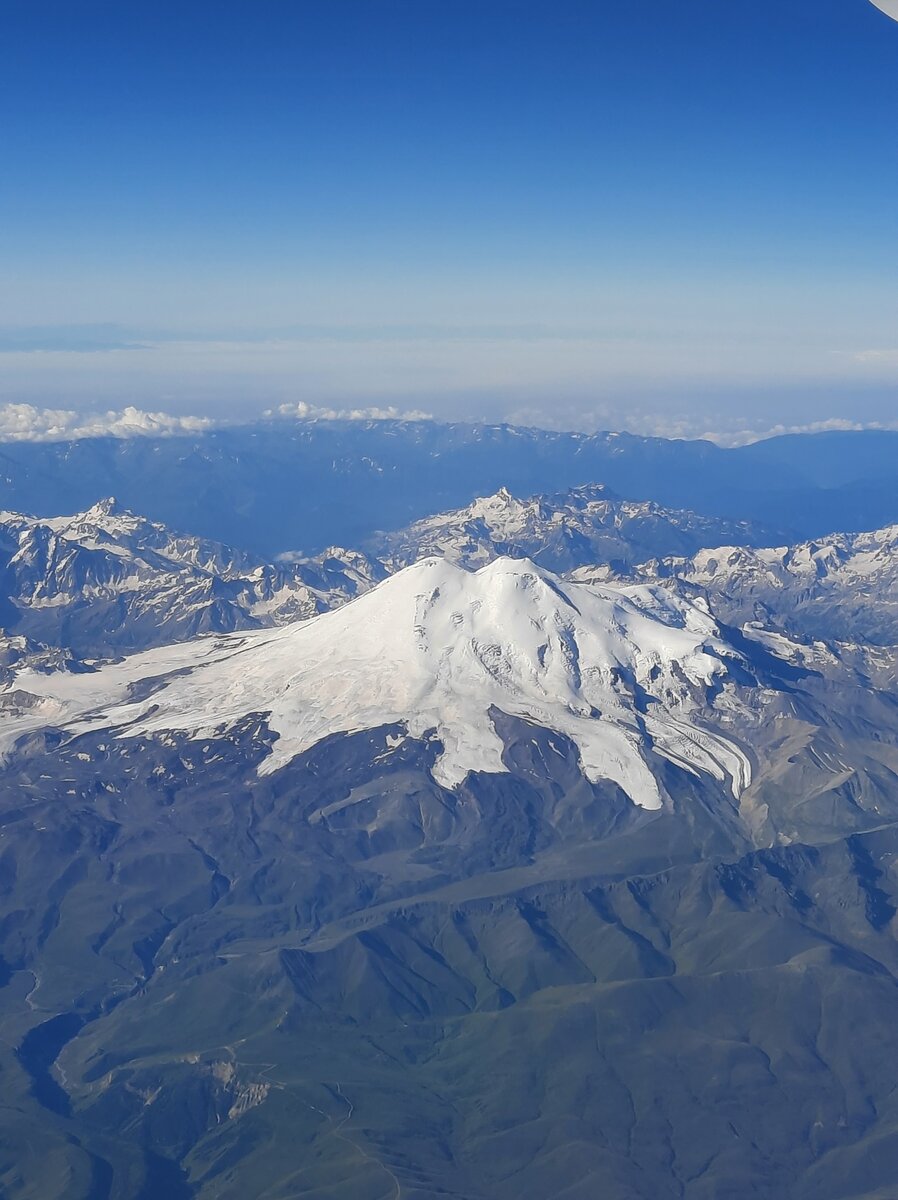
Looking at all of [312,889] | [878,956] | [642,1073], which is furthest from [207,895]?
[878,956]

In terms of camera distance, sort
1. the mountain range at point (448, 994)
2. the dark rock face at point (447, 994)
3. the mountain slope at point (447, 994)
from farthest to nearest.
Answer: the dark rock face at point (447, 994)
the mountain slope at point (447, 994)
the mountain range at point (448, 994)

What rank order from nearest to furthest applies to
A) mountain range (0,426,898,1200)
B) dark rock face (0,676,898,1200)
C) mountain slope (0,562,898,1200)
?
mountain range (0,426,898,1200)
mountain slope (0,562,898,1200)
dark rock face (0,676,898,1200)

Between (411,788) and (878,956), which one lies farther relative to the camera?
(411,788)

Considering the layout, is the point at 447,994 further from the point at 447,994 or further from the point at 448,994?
the point at 448,994

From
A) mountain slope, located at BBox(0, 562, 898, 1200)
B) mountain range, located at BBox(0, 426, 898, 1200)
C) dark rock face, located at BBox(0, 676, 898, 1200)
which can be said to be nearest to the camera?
mountain range, located at BBox(0, 426, 898, 1200)

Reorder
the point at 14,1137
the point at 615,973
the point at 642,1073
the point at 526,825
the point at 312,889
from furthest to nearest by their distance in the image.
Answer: the point at 526,825 < the point at 312,889 < the point at 615,973 < the point at 642,1073 < the point at 14,1137

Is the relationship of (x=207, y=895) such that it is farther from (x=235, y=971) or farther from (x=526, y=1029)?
(x=526, y=1029)

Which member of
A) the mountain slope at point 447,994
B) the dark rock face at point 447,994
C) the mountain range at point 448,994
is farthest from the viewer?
the dark rock face at point 447,994

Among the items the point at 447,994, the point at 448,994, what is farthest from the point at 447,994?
the point at 448,994
